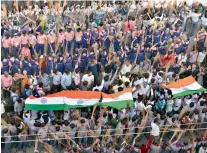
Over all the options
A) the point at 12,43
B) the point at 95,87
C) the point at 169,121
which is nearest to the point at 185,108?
the point at 169,121

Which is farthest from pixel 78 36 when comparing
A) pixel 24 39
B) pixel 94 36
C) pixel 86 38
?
pixel 24 39

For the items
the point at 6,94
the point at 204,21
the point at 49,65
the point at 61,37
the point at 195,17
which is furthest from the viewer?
the point at 204,21

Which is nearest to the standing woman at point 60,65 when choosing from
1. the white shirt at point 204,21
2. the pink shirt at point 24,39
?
the pink shirt at point 24,39


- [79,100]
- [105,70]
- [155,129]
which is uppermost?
[105,70]

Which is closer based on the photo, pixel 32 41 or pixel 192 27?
pixel 32 41

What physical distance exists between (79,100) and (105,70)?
5.52 ft

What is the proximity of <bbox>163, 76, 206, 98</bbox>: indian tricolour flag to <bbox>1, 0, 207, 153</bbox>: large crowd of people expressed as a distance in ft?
0.50

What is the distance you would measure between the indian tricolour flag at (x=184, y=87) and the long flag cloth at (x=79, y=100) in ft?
3.96

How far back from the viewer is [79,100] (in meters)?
12.6

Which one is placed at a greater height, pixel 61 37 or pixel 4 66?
pixel 61 37

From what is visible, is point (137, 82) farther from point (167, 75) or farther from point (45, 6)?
point (45, 6)

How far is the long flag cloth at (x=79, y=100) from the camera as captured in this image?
40.5 ft

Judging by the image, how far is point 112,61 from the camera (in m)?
14.2

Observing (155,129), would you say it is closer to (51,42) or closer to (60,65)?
(60,65)
